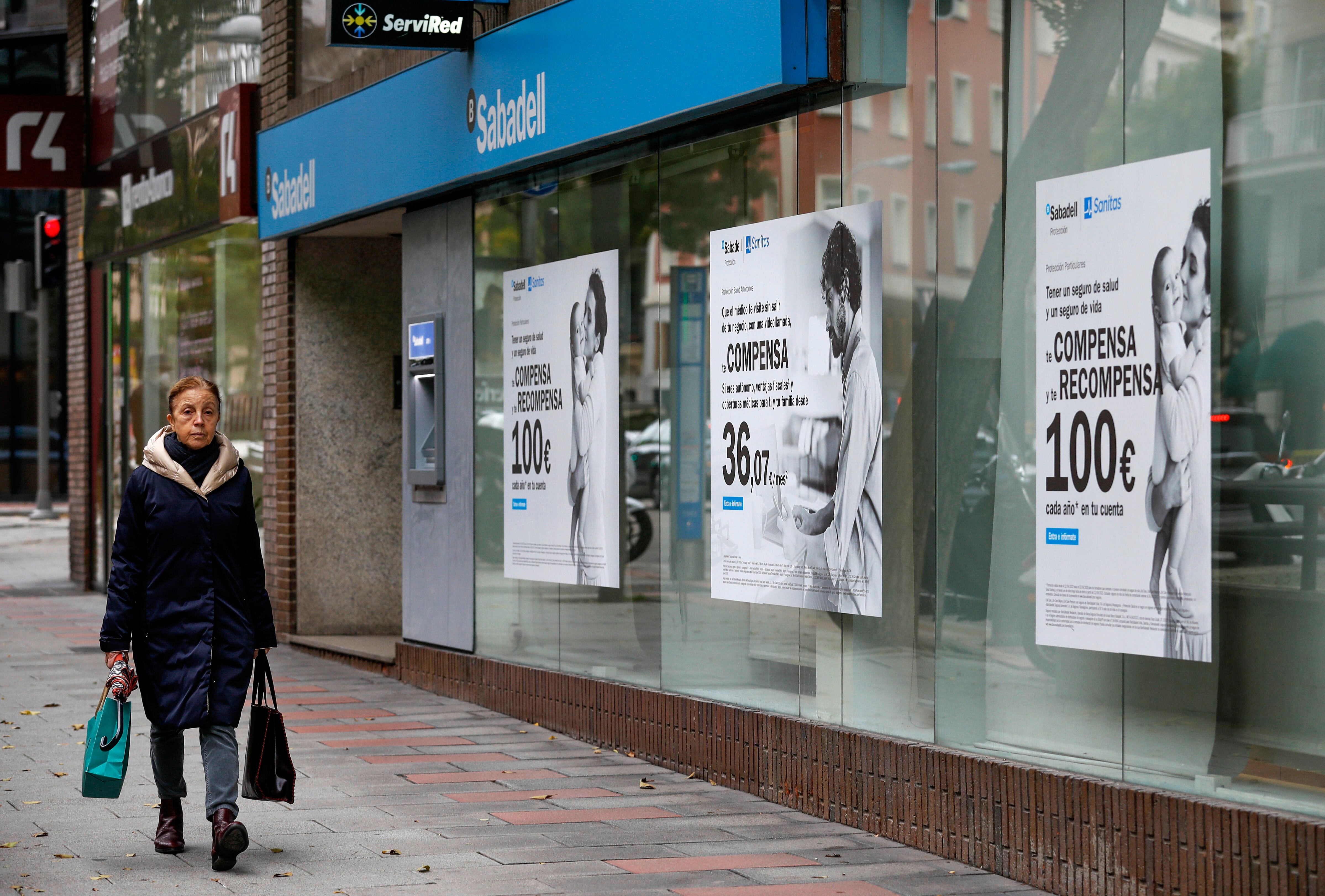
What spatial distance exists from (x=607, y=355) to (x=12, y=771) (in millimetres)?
3314

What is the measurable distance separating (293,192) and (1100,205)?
719 centimetres

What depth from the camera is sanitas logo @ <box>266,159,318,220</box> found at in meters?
11.3

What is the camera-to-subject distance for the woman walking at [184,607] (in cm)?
587

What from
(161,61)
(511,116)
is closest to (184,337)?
(161,61)

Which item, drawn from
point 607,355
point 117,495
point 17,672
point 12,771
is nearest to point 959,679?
point 607,355

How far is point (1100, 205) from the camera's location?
5.61m

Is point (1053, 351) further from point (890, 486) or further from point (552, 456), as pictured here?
point (552, 456)

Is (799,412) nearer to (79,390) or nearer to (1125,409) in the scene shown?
(1125,409)

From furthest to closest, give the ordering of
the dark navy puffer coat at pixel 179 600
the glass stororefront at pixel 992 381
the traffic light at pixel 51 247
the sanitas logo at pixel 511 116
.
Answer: the traffic light at pixel 51 247 → the sanitas logo at pixel 511 116 → the dark navy puffer coat at pixel 179 600 → the glass stororefront at pixel 992 381

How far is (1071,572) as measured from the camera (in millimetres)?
5695

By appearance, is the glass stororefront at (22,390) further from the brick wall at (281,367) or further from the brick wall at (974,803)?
the brick wall at (974,803)

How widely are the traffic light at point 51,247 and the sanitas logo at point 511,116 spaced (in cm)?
1029

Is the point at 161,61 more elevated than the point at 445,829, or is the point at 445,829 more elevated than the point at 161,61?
the point at 161,61

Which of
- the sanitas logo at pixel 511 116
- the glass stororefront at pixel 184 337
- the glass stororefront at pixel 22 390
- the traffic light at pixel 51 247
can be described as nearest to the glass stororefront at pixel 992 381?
the sanitas logo at pixel 511 116
